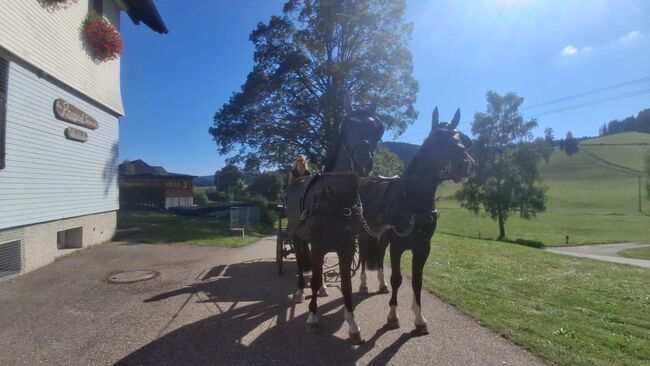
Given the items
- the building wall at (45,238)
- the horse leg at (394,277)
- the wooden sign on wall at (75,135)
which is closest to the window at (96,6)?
the wooden sign on wall at (75,135)

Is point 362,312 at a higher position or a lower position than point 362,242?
lower

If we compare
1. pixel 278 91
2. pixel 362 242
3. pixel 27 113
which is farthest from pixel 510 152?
pixel 27 113

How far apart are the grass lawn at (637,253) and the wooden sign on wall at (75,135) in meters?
31.9

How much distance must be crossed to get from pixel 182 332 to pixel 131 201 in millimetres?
30621

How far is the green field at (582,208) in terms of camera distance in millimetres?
36147

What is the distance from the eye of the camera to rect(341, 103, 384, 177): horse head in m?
4.07

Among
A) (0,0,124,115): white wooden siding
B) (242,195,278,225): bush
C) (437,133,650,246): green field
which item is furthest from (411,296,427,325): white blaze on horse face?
(242,195,278,225): bush

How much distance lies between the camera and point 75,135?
10336 millimetres

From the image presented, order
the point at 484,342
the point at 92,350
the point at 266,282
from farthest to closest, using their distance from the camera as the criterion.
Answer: the point at 266,282 → the point at 484,342 → the point at 92,350

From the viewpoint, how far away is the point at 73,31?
10031 mm

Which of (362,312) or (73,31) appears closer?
(362,312)

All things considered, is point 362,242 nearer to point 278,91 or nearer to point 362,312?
point 362,312

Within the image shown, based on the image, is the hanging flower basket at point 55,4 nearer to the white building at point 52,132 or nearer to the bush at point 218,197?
the white building at point 52,132

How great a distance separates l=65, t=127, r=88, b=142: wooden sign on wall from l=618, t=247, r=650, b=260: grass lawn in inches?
1255
